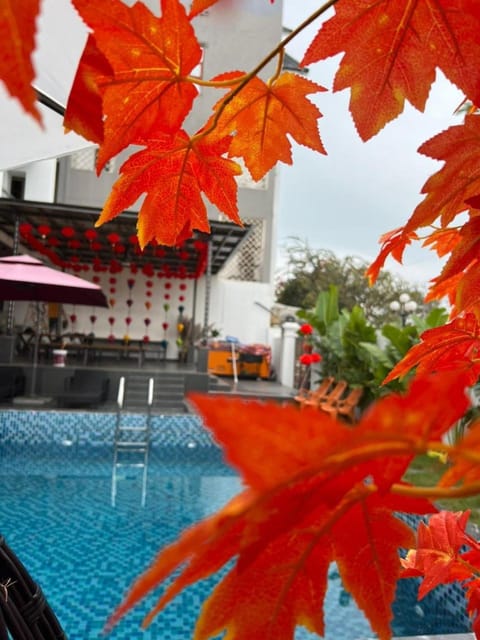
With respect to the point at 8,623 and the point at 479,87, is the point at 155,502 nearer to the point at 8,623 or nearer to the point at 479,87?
the point at 8,623

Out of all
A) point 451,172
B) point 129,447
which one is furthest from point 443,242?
point 129,447

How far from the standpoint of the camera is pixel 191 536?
0.58 feet

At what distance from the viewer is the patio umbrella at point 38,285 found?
309 inches

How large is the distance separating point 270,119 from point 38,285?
26.9 ft

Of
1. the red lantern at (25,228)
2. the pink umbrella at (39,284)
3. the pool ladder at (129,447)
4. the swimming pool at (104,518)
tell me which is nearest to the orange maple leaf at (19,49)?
the swimming pool at (104,518)

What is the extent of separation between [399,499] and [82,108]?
304 mm

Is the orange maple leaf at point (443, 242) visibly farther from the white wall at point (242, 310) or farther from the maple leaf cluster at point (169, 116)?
the white wall at point (242, 310)

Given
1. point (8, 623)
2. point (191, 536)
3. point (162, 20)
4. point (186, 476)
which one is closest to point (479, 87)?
point (162, 20)

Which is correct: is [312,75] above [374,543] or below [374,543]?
above

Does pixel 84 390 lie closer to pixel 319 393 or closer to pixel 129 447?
pixel 129 447

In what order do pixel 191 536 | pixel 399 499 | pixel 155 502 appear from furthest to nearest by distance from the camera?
pixel 155 502, pixel 399 499, pixel 191 536

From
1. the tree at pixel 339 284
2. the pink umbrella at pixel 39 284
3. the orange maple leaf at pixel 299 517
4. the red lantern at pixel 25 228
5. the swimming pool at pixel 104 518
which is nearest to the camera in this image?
the orange maple leaf at pixel 299 517

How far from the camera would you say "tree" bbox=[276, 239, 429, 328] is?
23953 mm

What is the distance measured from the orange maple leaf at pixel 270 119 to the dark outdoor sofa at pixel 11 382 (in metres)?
Result: 9.41
